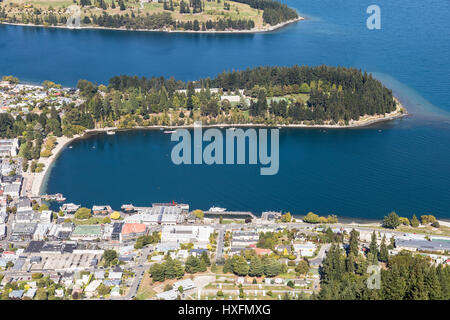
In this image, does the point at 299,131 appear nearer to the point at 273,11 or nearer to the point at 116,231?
the point at 116,231

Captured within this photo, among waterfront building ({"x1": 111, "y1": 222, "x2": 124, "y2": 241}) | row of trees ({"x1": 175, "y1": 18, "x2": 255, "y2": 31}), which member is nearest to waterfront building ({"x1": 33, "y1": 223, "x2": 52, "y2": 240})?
waterfront building ({"x1": 111, "y1": 222, "x2": 124, "y2": 241})

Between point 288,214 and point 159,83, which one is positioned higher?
point 159,83

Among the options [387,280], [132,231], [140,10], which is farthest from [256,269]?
[140,10]

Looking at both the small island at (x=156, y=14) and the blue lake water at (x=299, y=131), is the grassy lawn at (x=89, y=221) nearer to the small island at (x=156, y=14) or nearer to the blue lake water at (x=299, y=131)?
the blue lake water at (x=299, y=131)

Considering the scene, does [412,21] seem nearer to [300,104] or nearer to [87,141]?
[300,104]

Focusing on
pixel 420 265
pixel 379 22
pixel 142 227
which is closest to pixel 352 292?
pixel 420 265

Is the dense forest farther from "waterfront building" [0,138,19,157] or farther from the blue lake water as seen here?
"waterfront building" [0,138,19,157]

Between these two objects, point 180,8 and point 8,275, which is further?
point 180,8
